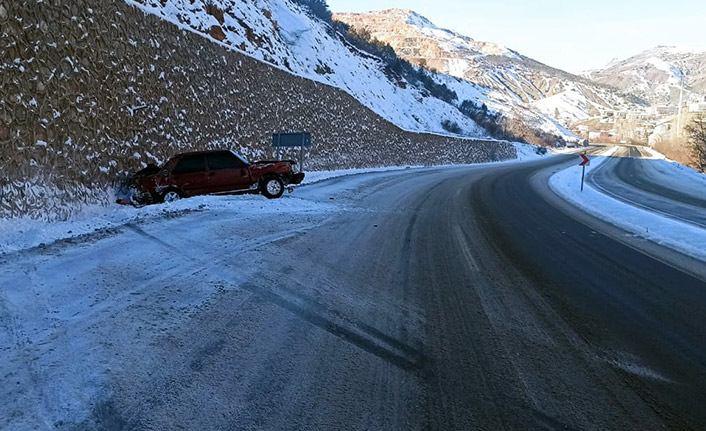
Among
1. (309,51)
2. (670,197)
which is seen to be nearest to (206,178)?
(670,197)

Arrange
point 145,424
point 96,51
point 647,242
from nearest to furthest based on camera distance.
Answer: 1. point 145,424
2. point 647,242
3. point 96,51

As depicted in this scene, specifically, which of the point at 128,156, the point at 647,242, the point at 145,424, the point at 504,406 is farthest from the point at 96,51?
the point at 647,242

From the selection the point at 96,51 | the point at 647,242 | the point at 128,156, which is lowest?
the point at 647,242

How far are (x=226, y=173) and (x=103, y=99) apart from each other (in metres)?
3.40

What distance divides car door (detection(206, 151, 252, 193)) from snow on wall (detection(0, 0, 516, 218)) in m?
2.17

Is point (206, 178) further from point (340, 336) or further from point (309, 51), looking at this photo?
point (309, 51)

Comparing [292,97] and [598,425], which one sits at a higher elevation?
[292,97]

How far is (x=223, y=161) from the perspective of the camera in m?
12.1

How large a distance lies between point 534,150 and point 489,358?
79710 millimetres

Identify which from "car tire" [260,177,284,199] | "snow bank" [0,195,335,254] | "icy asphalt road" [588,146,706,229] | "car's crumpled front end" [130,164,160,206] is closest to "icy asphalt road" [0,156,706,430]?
"snow bank" [0,195,335,254]

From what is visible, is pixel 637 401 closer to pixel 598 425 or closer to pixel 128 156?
pixel 598 425

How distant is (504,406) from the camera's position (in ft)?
9.74

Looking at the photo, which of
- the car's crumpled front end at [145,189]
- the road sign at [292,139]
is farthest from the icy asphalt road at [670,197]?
the car's crumpled front end at [145,189]

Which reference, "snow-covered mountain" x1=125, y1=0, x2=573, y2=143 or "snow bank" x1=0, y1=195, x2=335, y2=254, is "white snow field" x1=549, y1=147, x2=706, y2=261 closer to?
"snow bank" x1=0, y1=195, x2=335, y2=254
